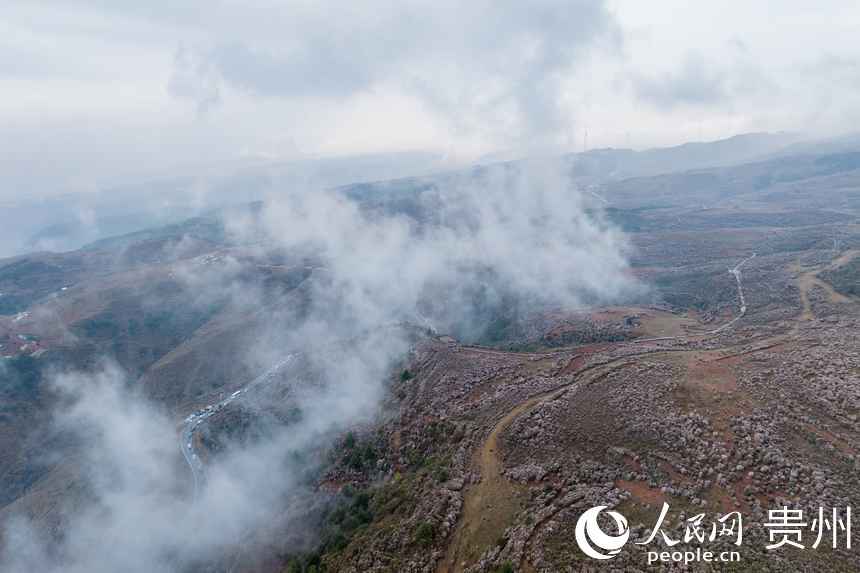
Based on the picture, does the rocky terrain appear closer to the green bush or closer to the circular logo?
the green bush

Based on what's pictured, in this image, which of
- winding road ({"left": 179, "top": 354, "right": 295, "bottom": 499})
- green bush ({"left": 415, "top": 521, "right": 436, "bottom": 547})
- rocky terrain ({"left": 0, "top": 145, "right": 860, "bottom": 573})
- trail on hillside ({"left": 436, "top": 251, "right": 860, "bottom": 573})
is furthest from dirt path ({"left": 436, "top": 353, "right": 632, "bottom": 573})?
winding road ({"left": 179, "top": 354, "right": 295, "bottom": 499})

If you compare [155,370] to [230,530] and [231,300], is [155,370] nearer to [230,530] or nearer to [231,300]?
[231,300]

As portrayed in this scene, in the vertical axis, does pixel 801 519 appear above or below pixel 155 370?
above

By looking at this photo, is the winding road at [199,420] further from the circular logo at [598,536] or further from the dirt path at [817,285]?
the dirt path at [817,285]

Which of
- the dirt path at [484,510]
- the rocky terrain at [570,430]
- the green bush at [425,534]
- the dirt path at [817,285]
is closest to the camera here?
the rocky terrain at [570,430]

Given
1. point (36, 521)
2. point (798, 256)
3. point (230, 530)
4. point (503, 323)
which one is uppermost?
point (798, 256)

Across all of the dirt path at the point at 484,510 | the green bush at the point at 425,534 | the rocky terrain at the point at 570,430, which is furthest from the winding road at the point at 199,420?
the dirt path at the point at 484,510

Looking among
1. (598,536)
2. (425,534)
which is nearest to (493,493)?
(425,534)

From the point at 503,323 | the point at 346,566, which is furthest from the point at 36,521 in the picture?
the point at 503,323
